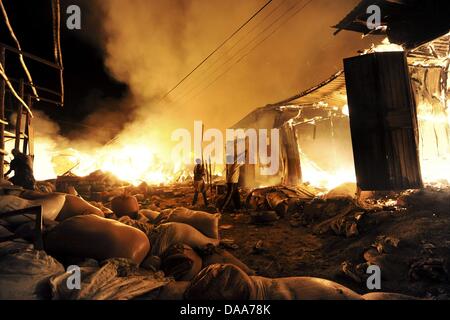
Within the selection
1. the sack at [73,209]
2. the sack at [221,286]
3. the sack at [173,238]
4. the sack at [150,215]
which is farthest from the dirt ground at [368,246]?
the sack at [73,209]

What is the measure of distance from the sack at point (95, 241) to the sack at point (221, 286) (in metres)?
1.11

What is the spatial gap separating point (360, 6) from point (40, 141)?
19.0m

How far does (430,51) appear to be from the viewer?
18.4 ft

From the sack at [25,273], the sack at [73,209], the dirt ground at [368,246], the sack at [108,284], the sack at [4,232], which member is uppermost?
the sack at [73,209]

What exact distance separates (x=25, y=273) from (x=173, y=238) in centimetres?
177

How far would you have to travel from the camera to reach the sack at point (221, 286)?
1868mm

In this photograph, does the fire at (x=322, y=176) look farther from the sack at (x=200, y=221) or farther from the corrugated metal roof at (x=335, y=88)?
the sack at (x=200, y=221)

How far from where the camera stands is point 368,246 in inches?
152

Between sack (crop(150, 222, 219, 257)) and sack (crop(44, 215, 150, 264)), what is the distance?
0.30 metres

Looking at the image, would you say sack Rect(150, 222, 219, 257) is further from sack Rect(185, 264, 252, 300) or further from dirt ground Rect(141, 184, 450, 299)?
sack Rect(185, 264, 252, 300)

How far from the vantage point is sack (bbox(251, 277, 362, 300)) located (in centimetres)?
197

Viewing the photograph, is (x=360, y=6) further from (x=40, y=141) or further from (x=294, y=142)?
(x=40, y=141)
